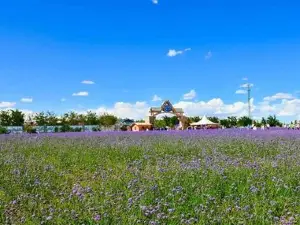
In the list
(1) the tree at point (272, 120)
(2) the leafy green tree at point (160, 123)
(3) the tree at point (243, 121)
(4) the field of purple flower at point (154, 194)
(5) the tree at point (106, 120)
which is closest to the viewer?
(4) the field of purple flower at point (154, 194)

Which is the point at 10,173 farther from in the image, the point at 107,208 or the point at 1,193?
the point at 107,208

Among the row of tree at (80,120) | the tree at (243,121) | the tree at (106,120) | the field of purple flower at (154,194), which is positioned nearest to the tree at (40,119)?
the row of tree at (80,120)

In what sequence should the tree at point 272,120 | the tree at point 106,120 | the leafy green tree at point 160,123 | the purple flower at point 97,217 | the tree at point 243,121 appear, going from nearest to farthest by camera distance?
1. the purple flower at point 97,217
2. the tree at point 272,120
3. the leafy green tree at point 160,123
4. the tree at point 243,121
5. the tree at point 106,120

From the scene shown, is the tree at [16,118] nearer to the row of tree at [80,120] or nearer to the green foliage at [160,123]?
the row of tree at [80,120]

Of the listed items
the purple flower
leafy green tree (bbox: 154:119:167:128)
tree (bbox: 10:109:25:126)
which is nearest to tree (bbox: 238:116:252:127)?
leafy green tree (bbox: 154:119:167:128)

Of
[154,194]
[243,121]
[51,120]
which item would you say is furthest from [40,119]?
[154,194]

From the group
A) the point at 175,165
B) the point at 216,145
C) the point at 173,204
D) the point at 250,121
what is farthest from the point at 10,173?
the point at 250,121

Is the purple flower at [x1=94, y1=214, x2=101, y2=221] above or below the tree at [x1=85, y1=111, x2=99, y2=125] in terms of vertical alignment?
below

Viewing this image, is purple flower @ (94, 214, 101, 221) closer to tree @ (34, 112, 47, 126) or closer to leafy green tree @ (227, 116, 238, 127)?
tree @ (34, 112, 47, 126)

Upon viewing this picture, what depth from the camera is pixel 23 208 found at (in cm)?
464

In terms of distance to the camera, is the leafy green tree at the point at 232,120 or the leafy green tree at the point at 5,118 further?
the leafy green tree at the point at 232,120

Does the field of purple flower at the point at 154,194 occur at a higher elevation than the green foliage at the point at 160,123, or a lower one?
lower

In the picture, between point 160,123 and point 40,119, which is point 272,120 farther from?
point 40,119

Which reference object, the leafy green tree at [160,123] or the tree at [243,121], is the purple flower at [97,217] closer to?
the leafy green tree at [160,123]
